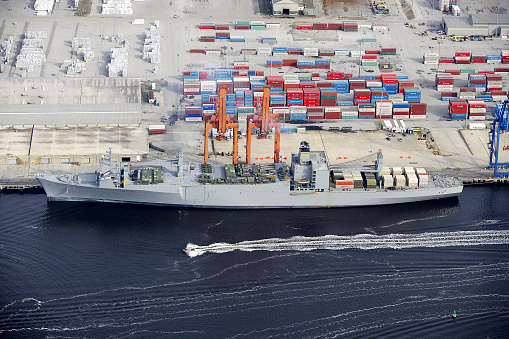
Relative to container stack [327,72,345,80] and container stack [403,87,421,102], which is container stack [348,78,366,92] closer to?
container stack [327,72,345,80]

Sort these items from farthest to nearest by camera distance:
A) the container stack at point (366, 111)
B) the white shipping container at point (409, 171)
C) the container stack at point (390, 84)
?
the container stack at point (390, 84)
the container stack at point (366, 111)
the white shipping container at point (409, 171)

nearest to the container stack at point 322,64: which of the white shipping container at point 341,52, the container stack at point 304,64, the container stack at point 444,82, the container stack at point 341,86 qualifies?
the container stack at point 304,64

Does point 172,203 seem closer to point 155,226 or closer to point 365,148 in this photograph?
point 155,226

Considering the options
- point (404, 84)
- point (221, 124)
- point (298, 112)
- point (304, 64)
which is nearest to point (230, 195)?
point (221, 124)

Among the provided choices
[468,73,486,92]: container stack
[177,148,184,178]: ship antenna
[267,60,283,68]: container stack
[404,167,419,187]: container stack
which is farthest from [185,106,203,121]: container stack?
[468,73,486,92]: container stack

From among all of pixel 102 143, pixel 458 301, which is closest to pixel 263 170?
pixel 102 143

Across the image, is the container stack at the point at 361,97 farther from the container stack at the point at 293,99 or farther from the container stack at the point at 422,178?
the container stack at the point at 422,178

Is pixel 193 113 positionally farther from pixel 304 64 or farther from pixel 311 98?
pixel 304 64
